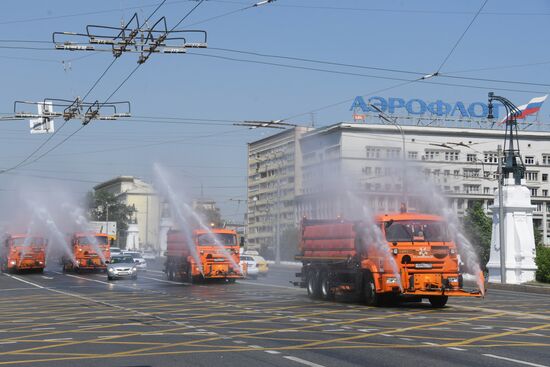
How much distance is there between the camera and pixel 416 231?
24.7 meters

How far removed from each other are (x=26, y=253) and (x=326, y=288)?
1377 inches

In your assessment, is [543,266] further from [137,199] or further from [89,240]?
[137,199]

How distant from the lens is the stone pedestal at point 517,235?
4275 centimetres

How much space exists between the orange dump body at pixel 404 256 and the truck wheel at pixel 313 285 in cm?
232

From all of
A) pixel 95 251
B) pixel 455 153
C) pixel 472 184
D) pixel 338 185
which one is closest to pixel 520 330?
pixel 338 185

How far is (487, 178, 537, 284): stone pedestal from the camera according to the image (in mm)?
42750

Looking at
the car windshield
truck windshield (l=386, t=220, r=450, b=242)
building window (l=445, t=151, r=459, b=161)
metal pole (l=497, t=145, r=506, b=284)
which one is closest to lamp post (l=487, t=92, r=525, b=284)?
metal pole (l=497, t=145, r=506, b=284)

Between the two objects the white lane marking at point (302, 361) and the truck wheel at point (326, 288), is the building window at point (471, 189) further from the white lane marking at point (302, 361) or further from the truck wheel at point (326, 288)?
the white lane marking at point (302, 361)

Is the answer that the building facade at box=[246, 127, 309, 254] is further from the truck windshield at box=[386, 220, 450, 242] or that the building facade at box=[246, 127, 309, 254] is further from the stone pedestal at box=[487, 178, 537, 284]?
the truck windshield at box=[386, 220, 450, 242]

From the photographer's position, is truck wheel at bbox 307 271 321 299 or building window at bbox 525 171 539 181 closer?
truck wheel at bbox 307 271 321 299

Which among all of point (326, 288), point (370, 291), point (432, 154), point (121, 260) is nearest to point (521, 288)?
point (326, 288)

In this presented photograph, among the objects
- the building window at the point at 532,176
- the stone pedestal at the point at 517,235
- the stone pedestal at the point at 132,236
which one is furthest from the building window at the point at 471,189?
the stone pedestal at the point at 517,235

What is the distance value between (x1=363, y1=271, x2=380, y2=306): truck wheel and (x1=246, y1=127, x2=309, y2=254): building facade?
2586 centimetres

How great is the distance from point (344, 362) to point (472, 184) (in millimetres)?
103105
